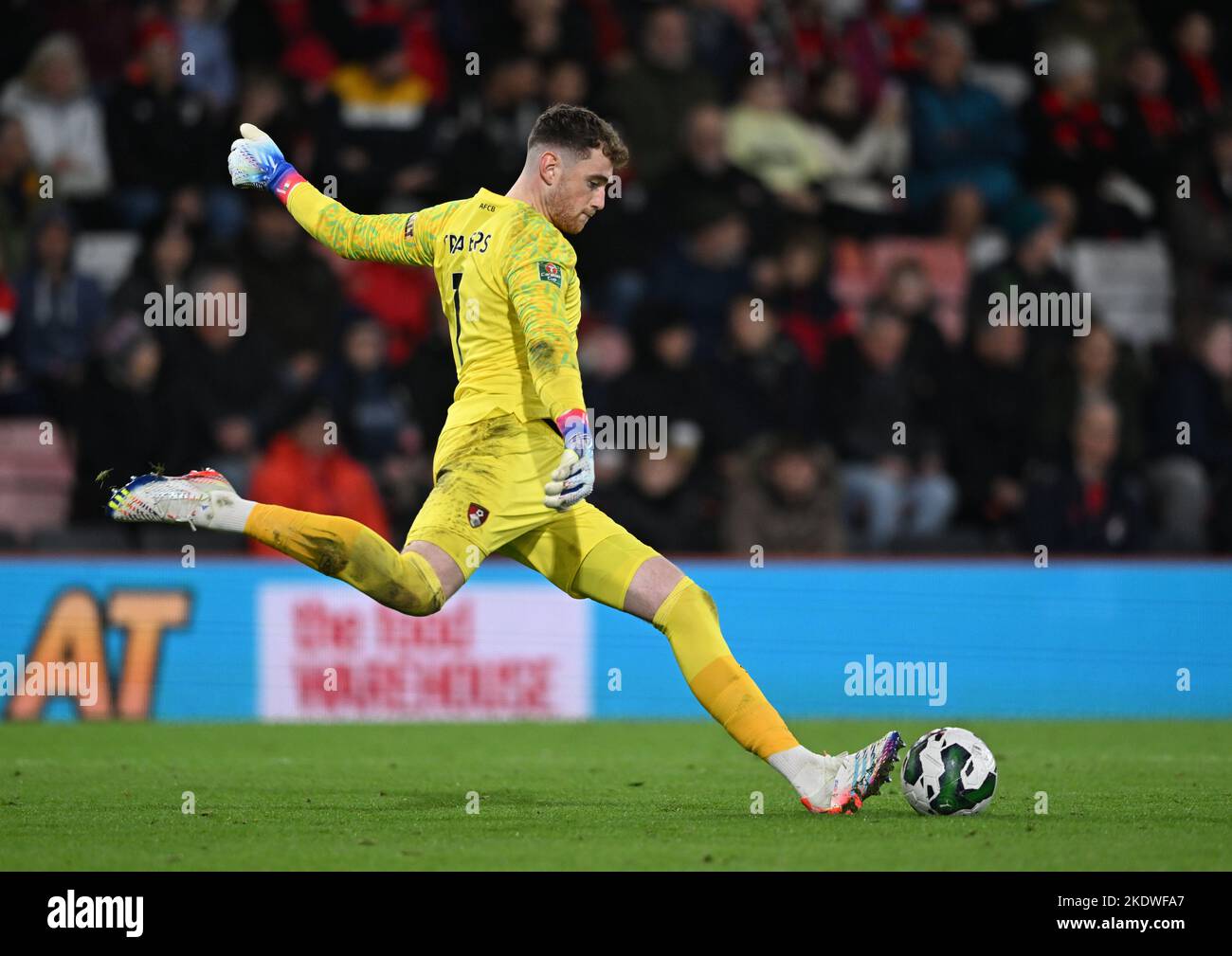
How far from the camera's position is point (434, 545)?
6.69 meters

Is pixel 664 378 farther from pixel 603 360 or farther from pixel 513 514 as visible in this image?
pixel 513 514

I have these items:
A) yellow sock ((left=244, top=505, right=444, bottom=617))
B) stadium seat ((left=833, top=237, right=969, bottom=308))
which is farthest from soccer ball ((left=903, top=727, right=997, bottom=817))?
stadium seat ((left=833, top=237, right=969, bottom=308))

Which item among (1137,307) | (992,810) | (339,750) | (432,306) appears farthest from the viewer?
(1137,307)

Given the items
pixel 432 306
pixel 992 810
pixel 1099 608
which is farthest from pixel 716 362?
pixel 992 810

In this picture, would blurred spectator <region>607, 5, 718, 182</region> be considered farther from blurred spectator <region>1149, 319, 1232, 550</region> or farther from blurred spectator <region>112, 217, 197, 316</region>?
blurred spectator <region>1149, 319, 1232, 550</region>

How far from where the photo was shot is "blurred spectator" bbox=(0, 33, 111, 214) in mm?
14203

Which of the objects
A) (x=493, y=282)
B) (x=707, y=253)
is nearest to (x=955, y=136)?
(x=707, y=253)

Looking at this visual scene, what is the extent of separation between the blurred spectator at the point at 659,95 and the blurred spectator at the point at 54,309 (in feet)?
13.4

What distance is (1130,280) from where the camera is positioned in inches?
588

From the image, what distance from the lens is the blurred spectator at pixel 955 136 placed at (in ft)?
49.2

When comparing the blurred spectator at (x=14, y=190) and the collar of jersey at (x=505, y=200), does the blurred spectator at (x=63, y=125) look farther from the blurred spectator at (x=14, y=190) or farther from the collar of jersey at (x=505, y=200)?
the collar of jersey at (x=505, y=200)

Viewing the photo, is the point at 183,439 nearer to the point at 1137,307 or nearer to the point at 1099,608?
the point at 1099,608

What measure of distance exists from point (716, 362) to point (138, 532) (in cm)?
398

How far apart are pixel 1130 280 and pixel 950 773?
349 inches
